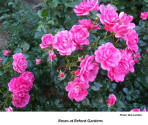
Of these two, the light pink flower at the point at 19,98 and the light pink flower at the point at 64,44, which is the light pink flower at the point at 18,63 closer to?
the light pink flower at the point at 19,98

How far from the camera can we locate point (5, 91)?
6.10ft

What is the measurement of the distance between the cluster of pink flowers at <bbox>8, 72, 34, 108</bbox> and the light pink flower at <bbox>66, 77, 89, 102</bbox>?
0.35 metres

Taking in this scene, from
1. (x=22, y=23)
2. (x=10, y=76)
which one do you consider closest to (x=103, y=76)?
(x=10, y=76)

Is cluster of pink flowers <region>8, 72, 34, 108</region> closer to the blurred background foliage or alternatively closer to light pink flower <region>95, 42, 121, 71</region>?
the blurred background foliage

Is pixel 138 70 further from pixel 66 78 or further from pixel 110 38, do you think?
pixel 66 78

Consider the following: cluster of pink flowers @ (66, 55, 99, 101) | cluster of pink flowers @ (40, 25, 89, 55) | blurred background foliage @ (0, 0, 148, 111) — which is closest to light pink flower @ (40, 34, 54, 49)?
cluster of pink flowers @ (40, 25, 89, 55)

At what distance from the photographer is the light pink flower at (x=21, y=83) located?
1629mm

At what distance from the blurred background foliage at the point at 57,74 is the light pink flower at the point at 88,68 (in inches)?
5.4

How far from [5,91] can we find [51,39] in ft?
2.18

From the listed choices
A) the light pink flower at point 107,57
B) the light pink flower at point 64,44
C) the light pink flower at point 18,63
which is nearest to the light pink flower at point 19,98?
the light pink flower at point 18,63

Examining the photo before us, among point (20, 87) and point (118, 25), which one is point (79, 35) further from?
point (20, 87)

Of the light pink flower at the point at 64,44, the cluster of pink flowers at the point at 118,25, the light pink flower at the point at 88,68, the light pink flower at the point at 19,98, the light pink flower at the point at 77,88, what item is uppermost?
the cluster of pink flowers at the point at 118,25

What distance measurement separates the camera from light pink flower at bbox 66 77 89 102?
1.52 metres
